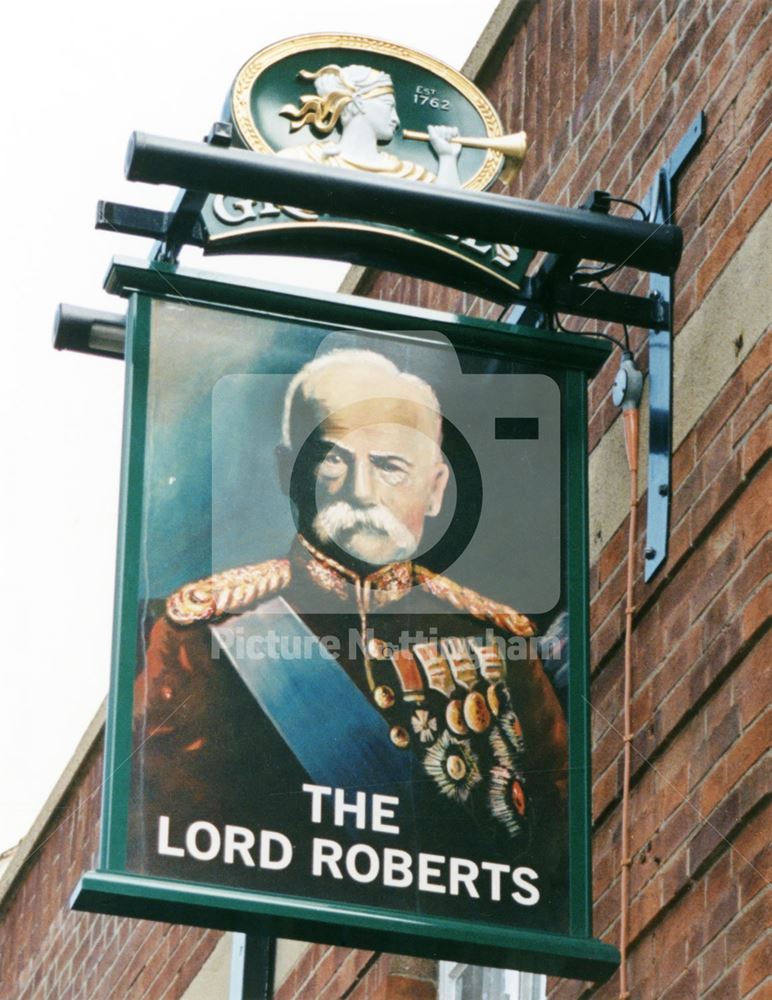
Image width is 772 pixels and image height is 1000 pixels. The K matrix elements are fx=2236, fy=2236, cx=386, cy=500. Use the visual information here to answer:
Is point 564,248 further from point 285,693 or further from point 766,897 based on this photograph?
point 766,897

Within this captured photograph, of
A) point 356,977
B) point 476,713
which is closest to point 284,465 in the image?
point 476,713

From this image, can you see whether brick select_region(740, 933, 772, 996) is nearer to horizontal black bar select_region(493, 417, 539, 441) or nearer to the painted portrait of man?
the painted portrait of man

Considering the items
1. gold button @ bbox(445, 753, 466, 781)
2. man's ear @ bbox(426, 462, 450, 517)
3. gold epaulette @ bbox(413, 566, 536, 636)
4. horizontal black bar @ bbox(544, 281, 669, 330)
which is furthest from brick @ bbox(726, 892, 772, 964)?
horizontal black bar @ bbox(544, 281, 669, 330)

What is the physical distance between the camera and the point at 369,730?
5527 mm

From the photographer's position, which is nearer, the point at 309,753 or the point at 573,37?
the point at 309,753

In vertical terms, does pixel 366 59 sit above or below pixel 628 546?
above

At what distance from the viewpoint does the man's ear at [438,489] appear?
5.89 metres

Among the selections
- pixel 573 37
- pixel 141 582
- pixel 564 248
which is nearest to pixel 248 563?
pixel 141 582

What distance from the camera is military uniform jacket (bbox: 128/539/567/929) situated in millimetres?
5316

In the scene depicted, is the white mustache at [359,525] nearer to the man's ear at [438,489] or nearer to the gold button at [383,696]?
the man's ear at [438,489]

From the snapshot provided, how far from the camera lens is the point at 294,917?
5.17 metres

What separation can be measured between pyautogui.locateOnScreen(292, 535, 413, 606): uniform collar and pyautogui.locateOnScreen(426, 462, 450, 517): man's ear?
0.69 ft

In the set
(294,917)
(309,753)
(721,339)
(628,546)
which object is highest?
(721,339)

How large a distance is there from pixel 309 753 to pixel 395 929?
1.61 feet
